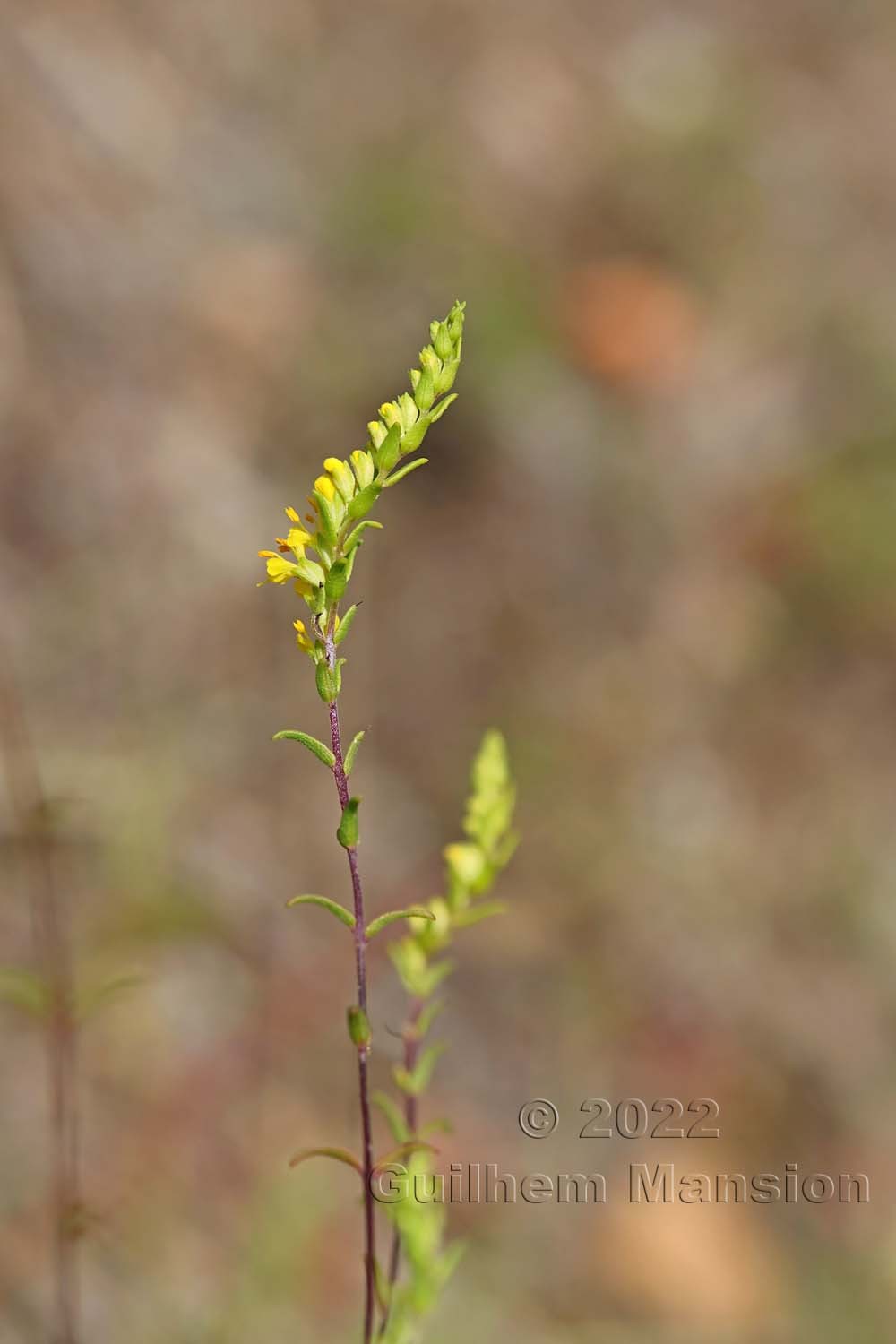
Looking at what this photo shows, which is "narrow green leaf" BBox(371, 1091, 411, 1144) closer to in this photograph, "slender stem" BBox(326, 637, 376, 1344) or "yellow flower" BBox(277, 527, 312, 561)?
"slender stem" BBox(326, 637, 376, 1344)

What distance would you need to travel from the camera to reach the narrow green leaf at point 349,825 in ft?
4.20

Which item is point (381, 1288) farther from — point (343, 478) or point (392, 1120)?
point (343, 478)

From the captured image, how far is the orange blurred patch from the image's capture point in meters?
7.17

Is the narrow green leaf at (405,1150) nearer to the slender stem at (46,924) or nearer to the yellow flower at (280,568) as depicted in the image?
the yellow flower at (280,568)

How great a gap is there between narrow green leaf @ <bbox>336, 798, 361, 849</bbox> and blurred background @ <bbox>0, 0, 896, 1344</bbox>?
83 cm

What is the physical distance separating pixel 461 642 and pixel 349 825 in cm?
455

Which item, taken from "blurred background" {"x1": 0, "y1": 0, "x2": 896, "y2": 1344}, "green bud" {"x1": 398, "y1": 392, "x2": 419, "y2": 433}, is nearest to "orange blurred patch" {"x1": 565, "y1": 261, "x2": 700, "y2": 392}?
"blurred background" {"x1": 0, "y1": 0, "x2": 896, "y2": 1344}

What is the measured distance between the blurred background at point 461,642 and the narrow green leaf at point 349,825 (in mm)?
829

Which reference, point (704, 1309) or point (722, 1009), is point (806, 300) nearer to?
point (722, 1009)

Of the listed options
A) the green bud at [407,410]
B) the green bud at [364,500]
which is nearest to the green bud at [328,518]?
the green bud at [364,500]

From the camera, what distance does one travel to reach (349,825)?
4.24 feet

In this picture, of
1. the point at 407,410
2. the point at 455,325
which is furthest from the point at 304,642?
the point at 455,325

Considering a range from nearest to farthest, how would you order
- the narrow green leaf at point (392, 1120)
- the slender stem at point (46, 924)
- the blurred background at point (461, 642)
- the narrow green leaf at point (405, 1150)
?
the narrow green leaf at point (405, 1150) < the narrow green leaf at point (392, 1120) < the slender stem at point (46, 924) < the blurred background at point (461, 642)

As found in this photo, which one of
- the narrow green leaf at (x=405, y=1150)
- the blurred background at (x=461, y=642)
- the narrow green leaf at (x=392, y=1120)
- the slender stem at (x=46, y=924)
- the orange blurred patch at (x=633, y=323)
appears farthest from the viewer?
the orange blurred patch at (x=633, y=323)
